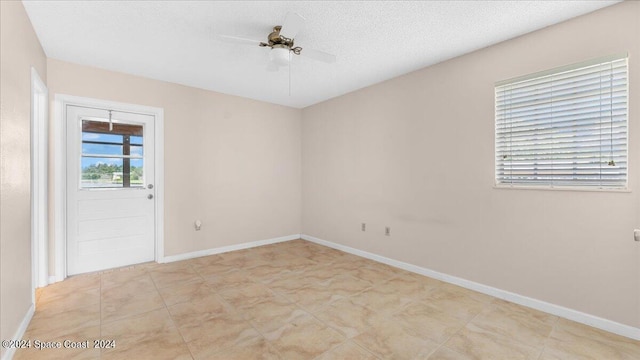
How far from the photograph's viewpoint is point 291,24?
2.07 m

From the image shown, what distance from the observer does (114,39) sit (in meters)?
2.69

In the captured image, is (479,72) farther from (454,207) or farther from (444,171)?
(454,207)

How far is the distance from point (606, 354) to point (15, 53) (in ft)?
15.2

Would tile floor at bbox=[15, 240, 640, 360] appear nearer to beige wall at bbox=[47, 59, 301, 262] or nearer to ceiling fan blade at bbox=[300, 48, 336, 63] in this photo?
beige wall at bbox=[47, 59, 301, 262]

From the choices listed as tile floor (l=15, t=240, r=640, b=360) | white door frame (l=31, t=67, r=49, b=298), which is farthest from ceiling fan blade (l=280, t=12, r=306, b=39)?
white door frame (l=31, t=67, r=49, b=298)

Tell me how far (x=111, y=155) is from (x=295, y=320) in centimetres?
310

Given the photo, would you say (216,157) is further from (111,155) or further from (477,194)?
(477,194)

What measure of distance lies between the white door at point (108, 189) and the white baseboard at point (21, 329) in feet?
3.50

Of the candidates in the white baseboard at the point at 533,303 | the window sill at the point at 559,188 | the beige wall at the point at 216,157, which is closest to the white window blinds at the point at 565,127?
the window sill at the point at 559,188

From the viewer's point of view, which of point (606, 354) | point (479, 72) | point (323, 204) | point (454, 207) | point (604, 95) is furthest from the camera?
point (323, 204)

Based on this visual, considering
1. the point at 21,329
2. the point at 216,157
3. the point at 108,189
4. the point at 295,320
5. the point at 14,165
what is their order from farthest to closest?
the point at 216,157 → the point at 108,189 → the point at 295,320 → the point at 21,329 → the point at 14,165

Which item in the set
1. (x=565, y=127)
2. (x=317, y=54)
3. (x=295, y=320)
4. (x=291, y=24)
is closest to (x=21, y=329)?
(x=295, y=320)

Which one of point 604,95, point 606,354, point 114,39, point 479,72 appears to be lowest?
point 606,354

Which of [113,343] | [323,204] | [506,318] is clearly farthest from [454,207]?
[113,343]
